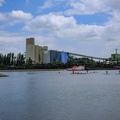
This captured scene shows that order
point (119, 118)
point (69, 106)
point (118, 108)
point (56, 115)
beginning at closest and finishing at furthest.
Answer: point (119, 118) → point (56, 115) → point (118, 108) → point (69, 106)

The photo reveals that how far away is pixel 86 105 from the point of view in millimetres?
41406

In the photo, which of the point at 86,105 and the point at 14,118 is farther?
the point at 86,105

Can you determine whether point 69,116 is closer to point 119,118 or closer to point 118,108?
point 119,118

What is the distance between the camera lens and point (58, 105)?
1639 inches

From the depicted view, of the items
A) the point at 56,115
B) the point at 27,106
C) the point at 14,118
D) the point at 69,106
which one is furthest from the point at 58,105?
the point at 14,118

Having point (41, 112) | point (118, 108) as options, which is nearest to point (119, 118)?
point (118, 108)

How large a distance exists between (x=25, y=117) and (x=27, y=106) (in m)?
7.96

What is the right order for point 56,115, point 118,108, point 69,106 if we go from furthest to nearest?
1. point 69,106
2. point 118,108
3. point 56,115

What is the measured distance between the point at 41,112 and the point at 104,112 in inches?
299

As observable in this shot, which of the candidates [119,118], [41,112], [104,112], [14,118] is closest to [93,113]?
[104,112]

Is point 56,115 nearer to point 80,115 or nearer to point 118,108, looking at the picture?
point 80,115

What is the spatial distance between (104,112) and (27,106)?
11.3 m

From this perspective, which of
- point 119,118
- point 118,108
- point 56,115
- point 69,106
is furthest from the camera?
point 69,106

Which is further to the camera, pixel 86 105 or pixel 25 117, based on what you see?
pixel 86 105
